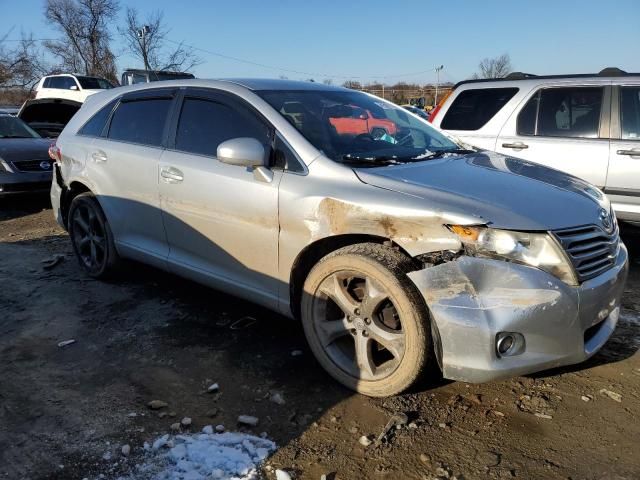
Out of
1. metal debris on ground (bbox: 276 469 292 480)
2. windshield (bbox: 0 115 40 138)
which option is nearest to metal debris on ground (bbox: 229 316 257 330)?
metal debris on ground (bbox: 276 469 292 480)

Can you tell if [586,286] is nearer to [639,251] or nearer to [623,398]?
[623,398]

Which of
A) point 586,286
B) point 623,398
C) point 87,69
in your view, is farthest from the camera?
point 87,69

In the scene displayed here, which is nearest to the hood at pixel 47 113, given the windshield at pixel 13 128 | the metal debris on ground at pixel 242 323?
the windshield at pixel 13 128

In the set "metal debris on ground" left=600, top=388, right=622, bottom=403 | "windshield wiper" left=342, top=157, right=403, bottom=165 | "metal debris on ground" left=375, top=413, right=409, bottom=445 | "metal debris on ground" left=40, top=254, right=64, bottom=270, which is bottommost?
"metal debris on ground" left=600, top=388, right=622, bottom=403

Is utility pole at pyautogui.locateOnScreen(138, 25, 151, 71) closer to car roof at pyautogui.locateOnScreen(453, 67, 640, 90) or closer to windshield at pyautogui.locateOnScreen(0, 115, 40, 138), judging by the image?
windshield at pyautogui.locateOnScreen(0, 115, 40, 138)

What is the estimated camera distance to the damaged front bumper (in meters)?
2.48

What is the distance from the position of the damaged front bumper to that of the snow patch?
38.9 inches

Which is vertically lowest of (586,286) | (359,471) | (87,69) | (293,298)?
(359,471)

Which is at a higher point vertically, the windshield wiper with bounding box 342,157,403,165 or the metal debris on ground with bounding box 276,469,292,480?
the windshield wiper with bounding box 342,157,403,165

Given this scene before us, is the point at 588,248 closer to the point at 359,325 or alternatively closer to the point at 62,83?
the point at 359,325

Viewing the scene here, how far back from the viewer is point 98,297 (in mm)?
4508

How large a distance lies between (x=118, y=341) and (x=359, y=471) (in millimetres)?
2043

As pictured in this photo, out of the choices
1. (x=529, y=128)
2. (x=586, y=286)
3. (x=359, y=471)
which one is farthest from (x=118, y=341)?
(x=529, y=128)

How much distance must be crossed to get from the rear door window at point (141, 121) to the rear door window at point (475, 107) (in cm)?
349
